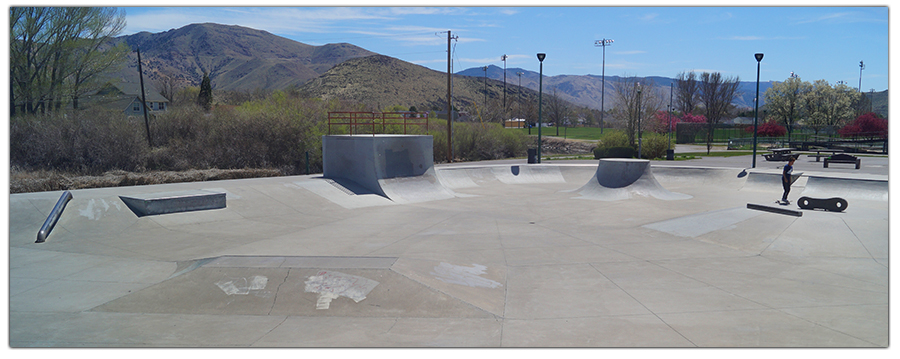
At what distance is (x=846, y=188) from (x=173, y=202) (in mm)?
19916

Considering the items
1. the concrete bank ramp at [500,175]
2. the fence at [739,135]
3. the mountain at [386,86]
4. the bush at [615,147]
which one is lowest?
the concrete bank ramp at [500,175]

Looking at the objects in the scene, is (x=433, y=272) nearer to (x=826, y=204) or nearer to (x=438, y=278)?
(x=438, y=278)

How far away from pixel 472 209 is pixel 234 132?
19.5 m

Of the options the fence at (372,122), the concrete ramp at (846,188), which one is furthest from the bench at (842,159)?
the fence at (372,122)

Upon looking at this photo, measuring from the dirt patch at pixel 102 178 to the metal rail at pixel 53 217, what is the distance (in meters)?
11.5

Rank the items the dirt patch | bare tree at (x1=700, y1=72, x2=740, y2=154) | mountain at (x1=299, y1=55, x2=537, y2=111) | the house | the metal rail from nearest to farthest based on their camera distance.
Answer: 1. the metal rail
2. the dirt patch
3. the house
4. bare tree at (x1=700, y1=72, x2=740, y2=154)
5. mountain at (x1=299, y1=55, x2=537, y2=111)

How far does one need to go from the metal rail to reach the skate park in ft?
0.57

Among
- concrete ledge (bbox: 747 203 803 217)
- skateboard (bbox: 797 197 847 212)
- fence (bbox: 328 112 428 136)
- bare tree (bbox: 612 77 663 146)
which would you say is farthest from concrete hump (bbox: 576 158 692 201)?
bare tree (bbox: 612 77 663 146)

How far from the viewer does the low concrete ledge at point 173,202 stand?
11102mm

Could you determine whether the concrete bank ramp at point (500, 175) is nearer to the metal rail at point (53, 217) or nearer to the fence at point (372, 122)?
the fence at point (372, 122)

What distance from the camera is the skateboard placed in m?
10.9

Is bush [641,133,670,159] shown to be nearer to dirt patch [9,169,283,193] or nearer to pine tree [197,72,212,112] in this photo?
dirt patch [9,169,283,193]

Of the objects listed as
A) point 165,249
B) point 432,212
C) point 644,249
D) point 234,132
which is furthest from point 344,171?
point 234,132

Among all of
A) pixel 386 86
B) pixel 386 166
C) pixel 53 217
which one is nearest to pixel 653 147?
pixel 386 166
